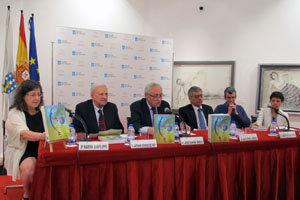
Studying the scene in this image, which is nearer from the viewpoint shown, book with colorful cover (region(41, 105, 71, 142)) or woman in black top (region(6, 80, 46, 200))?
book with colorful cover (region(41, 105, 71, 142))

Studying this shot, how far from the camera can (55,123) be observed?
180cm

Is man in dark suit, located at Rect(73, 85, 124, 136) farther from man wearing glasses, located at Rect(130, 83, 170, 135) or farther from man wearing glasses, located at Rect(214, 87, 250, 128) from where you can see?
man wearing glasses, located at Rect(214, 87, 250, 128)

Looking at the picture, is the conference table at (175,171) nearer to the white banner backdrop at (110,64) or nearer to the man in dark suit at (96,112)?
the man in dark suit at (96,112)

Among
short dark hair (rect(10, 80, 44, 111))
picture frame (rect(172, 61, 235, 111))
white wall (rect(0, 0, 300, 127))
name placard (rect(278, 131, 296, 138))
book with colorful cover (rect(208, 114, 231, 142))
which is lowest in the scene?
name placard (rect(278, 131, 296, 138))

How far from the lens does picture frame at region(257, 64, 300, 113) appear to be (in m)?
4.39

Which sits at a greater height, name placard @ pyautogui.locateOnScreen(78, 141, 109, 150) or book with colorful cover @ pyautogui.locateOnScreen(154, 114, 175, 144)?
book with colorful cover @ pyautogui.locateOnScreen(154, 114, 175, 144)

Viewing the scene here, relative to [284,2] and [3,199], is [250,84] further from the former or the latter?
[3,199]

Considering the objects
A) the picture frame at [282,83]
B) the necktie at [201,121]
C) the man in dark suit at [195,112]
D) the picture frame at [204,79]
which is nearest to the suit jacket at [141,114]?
the man in dark suit at [195,112]

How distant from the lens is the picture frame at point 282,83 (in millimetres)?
4387

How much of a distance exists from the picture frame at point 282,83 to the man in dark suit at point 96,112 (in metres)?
3.01

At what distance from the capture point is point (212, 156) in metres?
2.07

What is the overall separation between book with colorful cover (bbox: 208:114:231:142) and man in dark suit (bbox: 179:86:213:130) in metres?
0.90

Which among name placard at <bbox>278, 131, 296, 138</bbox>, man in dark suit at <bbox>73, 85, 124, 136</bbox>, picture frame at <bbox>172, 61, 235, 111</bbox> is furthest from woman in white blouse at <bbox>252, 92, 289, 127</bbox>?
man in dark suit at <bbox>73, 85, 124, 136</bbox>

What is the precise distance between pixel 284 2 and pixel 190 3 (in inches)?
65.6
